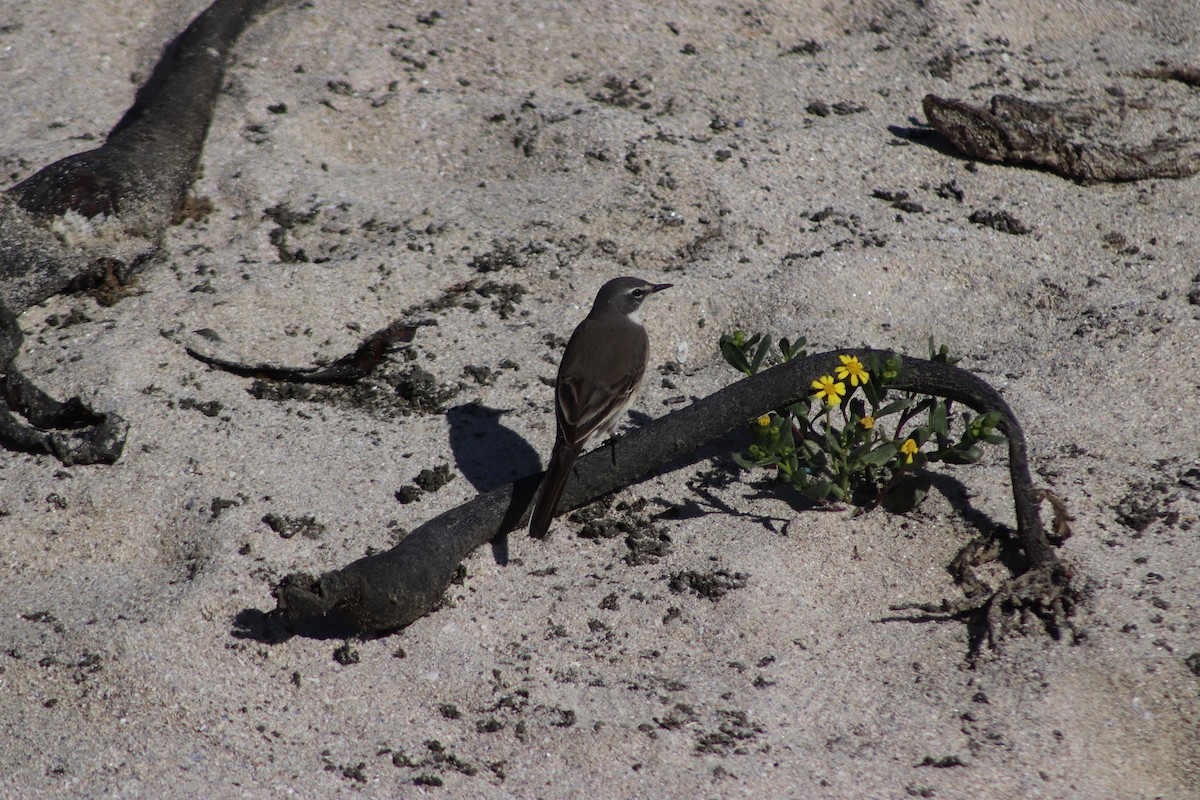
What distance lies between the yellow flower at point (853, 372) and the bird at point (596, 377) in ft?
2.81

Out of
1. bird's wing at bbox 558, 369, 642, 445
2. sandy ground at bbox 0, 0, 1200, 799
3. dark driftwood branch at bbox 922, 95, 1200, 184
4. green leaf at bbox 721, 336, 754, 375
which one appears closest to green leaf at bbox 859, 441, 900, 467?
sandy ground at bbox 0, 0, 1200, 799

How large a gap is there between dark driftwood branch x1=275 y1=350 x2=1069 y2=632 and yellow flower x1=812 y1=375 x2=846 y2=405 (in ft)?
0.52

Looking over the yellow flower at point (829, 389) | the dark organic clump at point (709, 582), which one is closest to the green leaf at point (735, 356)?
the yellow flower at point (829, 389)

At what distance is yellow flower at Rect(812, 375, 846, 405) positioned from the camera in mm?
3621

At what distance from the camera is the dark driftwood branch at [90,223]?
3.94 meters

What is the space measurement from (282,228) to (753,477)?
267 cm

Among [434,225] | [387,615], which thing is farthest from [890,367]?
[434,225]

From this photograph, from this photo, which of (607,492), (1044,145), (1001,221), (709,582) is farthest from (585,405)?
(1044,145)

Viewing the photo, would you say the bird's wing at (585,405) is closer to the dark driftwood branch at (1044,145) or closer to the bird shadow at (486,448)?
the bird shadow at (486,448)

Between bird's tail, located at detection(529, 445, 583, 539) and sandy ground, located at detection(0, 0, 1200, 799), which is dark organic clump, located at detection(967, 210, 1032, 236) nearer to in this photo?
sandy ground, located at detection(0, 0, 1200, 799)

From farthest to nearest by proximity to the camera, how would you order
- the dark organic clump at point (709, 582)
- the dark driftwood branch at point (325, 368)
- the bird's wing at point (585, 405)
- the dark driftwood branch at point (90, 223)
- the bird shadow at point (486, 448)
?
the dark driftwood branch at point (325, 368) < the bird shadow at point (486, 448) < the dark driftwood branch at point (90, 223) < the bird's wing at point (585, 405) < the dark organic clump at point (709, 582)

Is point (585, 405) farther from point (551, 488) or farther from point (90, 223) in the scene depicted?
point (90, 223)

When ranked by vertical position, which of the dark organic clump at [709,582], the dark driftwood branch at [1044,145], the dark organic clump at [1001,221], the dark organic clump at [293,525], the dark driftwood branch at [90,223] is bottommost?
the dark organic clump at [293,525]

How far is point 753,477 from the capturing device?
408 centimetres
